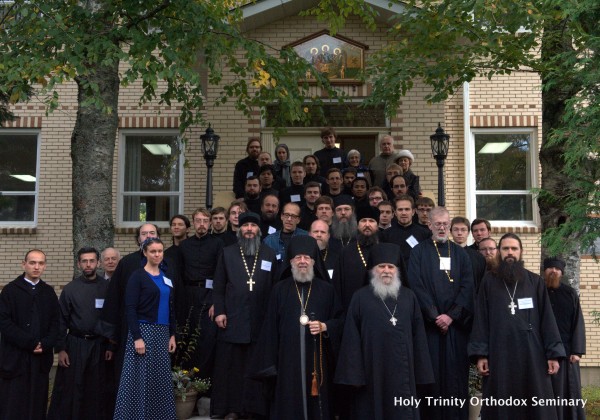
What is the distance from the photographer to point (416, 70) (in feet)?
36.2

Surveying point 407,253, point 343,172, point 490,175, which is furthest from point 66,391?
point 490,175

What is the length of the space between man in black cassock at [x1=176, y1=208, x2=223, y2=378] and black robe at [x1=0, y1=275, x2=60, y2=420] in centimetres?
149

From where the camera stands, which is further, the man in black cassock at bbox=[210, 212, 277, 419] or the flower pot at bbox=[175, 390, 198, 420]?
the flower pot at bbox=[175, 390, 198, 420]

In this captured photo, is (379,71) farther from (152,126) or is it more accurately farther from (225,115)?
(152,126)

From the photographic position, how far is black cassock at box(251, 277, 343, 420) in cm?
688

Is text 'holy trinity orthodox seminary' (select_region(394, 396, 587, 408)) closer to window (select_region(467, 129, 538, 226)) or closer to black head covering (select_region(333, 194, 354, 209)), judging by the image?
black head covering (select_region(333, 194, 354, 209))

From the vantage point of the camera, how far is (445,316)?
7195 millimetres

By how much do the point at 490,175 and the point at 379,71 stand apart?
3.58 meters

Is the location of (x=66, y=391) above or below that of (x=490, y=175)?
below

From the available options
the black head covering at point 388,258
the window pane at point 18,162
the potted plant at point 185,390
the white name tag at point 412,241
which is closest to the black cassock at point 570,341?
the white name tag at point 412,241

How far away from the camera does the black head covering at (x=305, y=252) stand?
716 centimetres

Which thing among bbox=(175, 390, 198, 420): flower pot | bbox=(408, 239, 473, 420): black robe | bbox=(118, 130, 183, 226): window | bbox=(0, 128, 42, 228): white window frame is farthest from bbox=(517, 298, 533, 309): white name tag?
bbox=(0, 128, 42, 228): white window frame

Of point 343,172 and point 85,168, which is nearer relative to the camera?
point 85,168

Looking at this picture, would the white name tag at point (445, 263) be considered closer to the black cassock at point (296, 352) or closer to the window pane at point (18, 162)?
the black cassock at point (296, 352)
